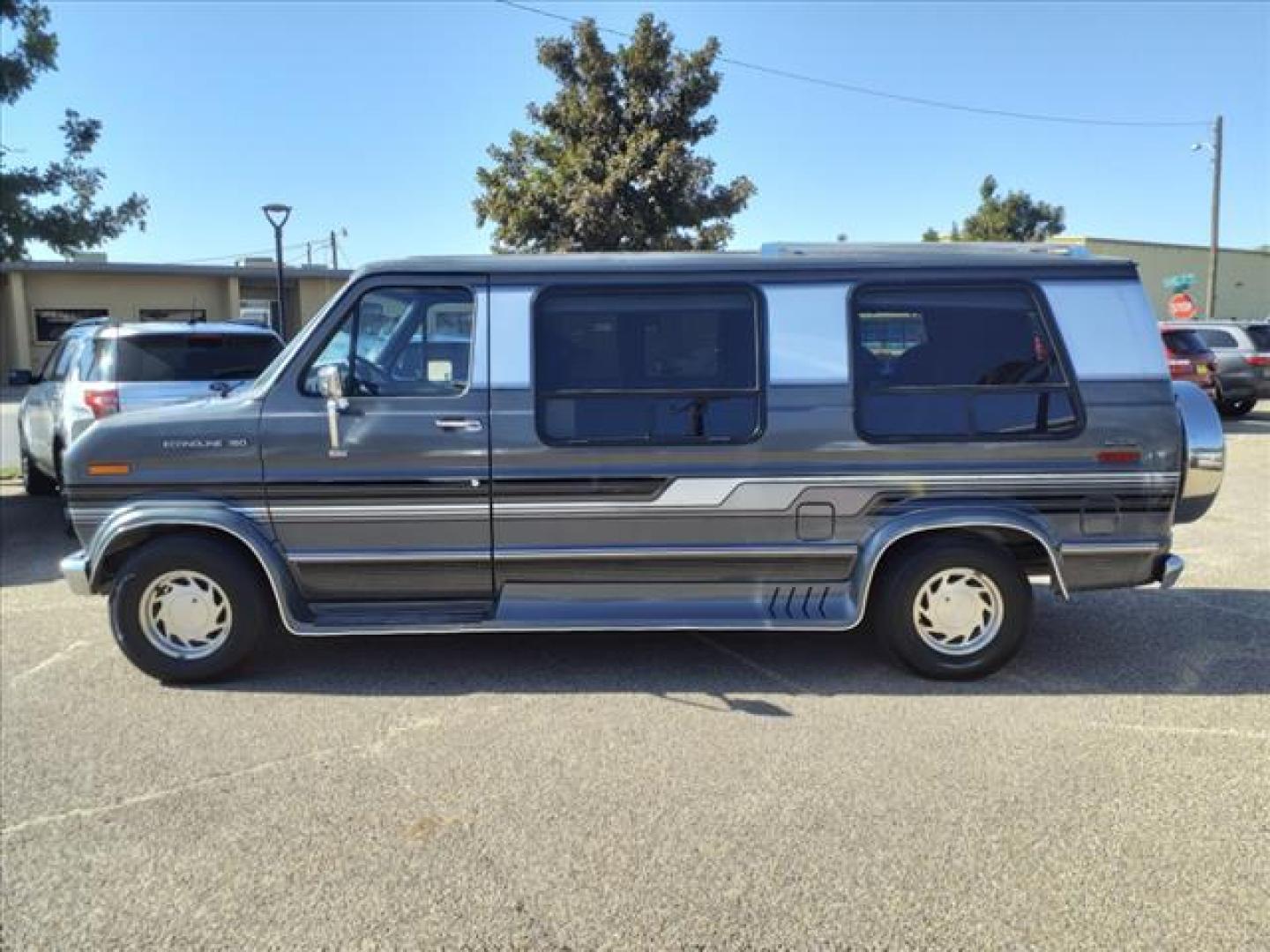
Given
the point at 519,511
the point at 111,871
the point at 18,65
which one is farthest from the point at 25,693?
the point at 18,65

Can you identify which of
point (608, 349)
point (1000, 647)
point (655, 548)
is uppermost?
point (608, 349)

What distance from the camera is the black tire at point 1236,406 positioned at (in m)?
17.1

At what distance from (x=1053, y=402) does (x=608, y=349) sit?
2.19 meters

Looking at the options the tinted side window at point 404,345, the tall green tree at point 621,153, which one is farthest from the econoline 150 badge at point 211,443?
the tall green tree at point 621,153

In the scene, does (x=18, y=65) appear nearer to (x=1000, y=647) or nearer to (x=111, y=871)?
(x=111, y=871)

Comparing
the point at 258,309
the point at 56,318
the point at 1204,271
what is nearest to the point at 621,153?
the point at 258,309

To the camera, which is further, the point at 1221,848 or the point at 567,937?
the point at 1221,848

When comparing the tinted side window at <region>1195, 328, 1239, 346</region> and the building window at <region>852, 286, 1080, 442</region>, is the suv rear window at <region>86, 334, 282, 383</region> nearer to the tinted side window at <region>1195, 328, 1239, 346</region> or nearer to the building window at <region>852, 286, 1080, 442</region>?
the building window at <region>852, 286, 1080, 442</region>

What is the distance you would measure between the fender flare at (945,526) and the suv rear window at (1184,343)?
13072 millimetres

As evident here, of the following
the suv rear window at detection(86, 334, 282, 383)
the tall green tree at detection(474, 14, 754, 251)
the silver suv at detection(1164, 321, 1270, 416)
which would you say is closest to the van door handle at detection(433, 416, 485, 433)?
the suv rear window at detection(86, 334, 282, 383)

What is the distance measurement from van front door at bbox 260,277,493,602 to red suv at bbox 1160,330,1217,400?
570 inches

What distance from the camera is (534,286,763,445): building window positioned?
464 centimetres

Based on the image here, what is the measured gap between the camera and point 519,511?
4.65 meters

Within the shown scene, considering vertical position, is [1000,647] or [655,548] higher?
[655,548]
